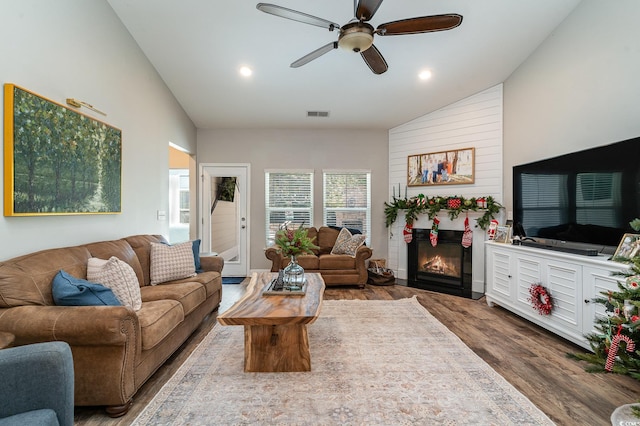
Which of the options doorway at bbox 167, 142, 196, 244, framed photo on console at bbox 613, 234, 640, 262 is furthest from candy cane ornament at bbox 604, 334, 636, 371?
doorway at bbox 167, 142, 196, 244

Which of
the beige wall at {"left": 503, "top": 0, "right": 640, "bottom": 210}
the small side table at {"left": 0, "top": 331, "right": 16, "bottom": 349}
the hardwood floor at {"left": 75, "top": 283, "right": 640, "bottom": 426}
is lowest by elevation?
the hardwood floor at {"left": 75, "top": 283, "right": 640, "bottom": 426}

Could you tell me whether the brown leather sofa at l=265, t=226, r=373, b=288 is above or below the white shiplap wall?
below

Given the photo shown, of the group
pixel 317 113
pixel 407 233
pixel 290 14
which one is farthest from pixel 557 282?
pixel 317 113

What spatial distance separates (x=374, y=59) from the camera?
9.02 ft

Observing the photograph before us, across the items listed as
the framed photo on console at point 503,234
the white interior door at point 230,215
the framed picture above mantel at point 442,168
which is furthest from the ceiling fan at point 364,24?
the white interior door at point 230,215

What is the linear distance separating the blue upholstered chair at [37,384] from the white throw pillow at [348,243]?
158 inches

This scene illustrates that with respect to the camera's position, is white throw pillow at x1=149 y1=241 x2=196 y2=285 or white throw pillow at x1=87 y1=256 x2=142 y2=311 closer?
white throw pillow at x1=87 y1=256 x2=142 y2=311

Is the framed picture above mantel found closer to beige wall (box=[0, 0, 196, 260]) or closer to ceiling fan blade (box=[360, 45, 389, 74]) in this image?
ceiling fan blade (box=[360, 45, 389, 74])

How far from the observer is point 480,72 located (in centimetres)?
410

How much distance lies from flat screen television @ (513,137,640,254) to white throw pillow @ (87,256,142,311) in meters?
3.90

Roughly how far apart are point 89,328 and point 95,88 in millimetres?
2420

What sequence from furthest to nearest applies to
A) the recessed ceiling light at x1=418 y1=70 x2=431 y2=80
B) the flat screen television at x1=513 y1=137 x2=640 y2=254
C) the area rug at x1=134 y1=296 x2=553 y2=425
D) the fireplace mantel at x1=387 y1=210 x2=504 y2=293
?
the fireplace mantel at x1=387 y1=210 x2=504 y2=293, the recessed ceiling light at x1=418 y1=70 x2=431 y2=80, the flat screen television at x1=513 y1=137 x2=640 y2=254, the area rug at x1=134 y1=296 x2=553 y2=425

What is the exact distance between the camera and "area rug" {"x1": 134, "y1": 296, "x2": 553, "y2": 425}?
176 cm

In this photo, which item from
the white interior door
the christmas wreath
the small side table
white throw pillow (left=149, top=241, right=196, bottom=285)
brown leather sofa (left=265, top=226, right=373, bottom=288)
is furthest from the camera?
the white interior door
